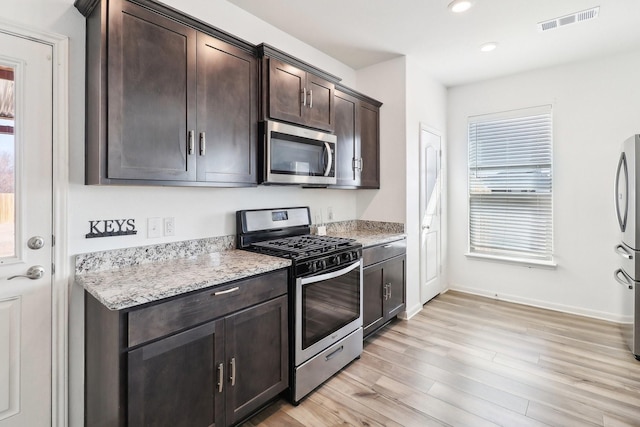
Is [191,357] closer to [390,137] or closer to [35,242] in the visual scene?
[35,242]

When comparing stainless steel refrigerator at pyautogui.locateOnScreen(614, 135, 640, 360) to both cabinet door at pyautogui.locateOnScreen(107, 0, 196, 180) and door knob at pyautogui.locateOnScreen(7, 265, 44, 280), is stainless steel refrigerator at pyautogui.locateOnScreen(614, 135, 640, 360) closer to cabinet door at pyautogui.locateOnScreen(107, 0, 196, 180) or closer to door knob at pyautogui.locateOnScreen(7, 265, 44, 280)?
cabinet door at pyautogui.locateOnScreen(107, 0, 196, 180)

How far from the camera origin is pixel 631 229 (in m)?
2.64

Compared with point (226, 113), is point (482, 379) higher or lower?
lower

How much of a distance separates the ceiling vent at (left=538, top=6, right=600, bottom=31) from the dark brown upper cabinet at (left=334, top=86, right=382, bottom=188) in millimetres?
1568

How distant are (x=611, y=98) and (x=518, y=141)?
0.90 meters

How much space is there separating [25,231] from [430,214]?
12.1 ft

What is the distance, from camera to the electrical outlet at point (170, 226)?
81.1 inches

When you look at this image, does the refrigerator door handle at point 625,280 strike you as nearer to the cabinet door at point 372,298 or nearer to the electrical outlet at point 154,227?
the cabinet door at point 372,298

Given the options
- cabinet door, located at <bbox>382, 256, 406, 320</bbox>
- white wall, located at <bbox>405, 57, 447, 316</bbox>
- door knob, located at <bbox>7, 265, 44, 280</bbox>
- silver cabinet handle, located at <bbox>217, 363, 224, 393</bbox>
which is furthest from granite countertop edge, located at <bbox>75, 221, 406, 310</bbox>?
white wall, located at <bbox>405, 57, 447, 316</bbox>

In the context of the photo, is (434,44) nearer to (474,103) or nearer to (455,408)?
(474,103)

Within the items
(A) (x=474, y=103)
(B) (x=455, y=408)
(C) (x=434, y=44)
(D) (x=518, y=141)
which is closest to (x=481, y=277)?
(D) (x=518, y=141)

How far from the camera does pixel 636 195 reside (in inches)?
101

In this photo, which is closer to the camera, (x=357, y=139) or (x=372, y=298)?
(x=372, y=298)

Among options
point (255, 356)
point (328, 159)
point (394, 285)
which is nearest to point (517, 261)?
point (394, 285)
